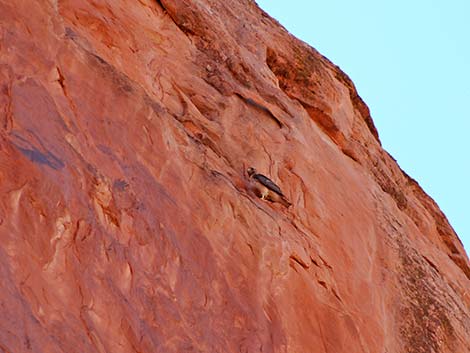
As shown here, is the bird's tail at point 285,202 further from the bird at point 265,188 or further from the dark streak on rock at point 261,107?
the dark streak on rock at point 261,107

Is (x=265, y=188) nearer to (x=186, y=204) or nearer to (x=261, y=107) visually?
(x=186, y=204)

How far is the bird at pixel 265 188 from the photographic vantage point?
629 inches

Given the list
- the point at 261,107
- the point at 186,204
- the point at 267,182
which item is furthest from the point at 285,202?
the point at 186,204

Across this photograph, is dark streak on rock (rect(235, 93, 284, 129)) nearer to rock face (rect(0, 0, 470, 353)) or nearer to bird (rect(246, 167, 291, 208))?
rock face (rect(0, 0, 470, 353))

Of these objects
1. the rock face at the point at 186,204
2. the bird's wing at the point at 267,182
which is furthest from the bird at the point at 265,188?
the rock face at the point at 186,204

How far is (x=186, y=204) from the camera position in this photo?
14.1 metres

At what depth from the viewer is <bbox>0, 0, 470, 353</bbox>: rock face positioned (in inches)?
464

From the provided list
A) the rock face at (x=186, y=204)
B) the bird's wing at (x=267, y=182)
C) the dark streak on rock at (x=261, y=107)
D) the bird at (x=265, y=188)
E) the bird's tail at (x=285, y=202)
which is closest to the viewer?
the rock face at (x=186, y=204)

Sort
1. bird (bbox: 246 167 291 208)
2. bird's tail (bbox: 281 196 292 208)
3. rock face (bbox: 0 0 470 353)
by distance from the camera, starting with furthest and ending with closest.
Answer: bird's tail (bbox: 281 196 292 208)
bird (bbox: 246 167 291 208)
rock face (bbox: 0 0 470 353)

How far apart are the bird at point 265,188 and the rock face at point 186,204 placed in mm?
143

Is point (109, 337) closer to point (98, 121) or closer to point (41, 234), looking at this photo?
point (41, 234)

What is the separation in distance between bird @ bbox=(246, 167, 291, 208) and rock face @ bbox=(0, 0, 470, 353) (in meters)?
0.14

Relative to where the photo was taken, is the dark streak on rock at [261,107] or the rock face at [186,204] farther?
the dark streak on rock at [261,107]

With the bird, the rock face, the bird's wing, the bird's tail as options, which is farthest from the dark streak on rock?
the bird's wing
